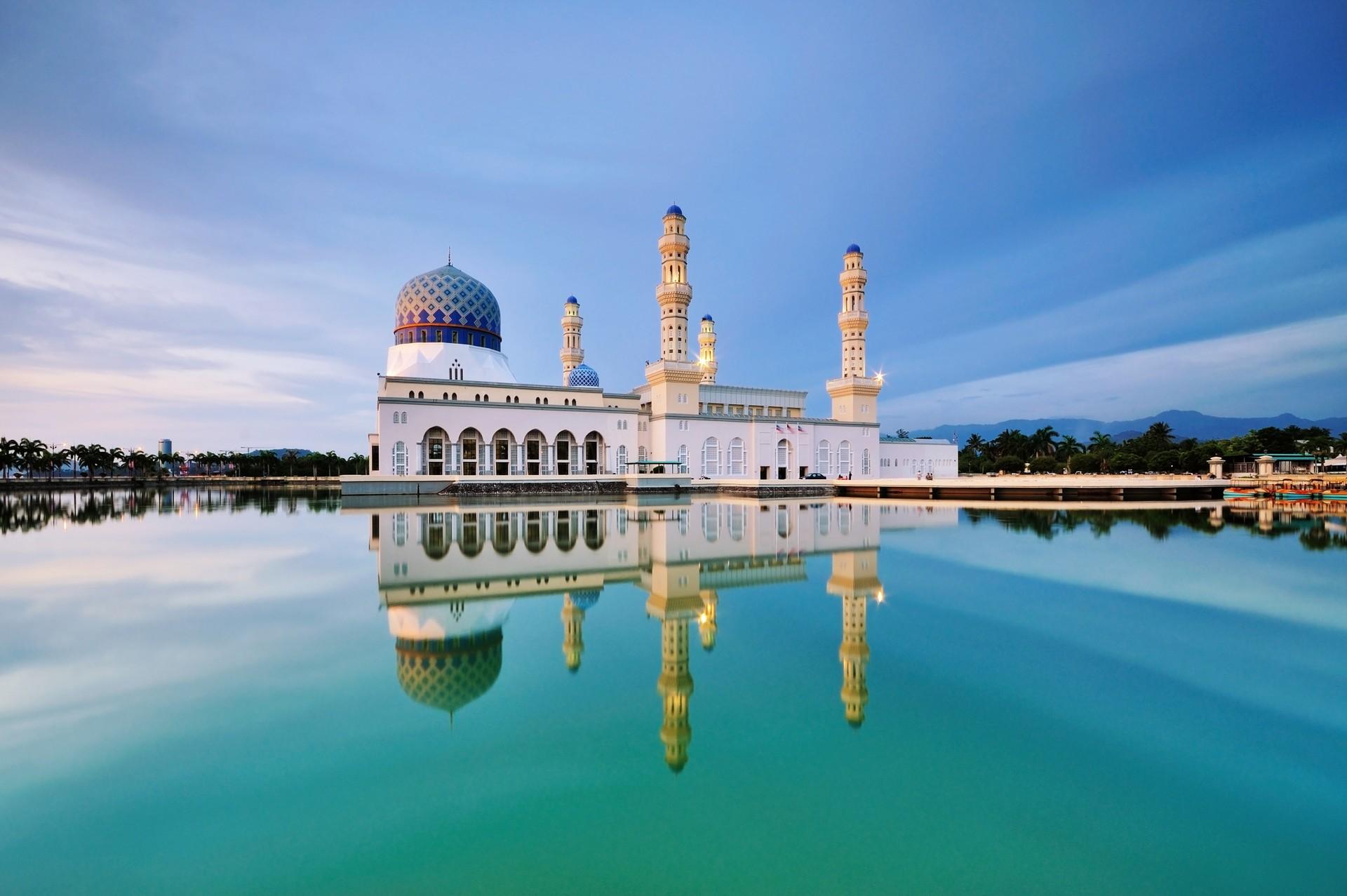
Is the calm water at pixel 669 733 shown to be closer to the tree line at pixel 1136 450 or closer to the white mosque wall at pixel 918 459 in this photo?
the white mosque wall at pixel 918 459

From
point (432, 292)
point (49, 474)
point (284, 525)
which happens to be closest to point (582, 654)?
point (284, 525)

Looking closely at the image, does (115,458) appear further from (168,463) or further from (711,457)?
(711,457)

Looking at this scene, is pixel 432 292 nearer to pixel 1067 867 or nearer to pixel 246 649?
pixel 246 649

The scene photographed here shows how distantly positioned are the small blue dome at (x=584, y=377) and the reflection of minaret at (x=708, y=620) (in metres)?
37.9

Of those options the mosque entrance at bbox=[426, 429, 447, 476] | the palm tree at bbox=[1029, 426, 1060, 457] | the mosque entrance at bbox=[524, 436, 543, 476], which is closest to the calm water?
the mosque entrance at bbox=[426, 429, 447, 476]

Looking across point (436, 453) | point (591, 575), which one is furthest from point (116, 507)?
point (591, 575)

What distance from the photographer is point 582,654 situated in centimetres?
598

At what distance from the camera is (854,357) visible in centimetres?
4456

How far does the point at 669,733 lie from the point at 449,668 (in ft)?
7.78

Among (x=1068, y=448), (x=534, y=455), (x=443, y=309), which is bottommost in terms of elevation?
(x=534, y=455)

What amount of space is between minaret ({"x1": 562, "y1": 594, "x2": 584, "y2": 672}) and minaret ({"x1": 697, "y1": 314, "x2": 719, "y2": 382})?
44.0 m

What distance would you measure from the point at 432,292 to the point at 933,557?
35910 mm

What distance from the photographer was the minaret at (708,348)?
2014 inches

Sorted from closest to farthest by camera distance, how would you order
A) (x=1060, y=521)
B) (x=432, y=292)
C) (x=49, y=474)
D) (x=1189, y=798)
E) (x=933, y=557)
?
(x=1189, y=798)
(x=933, y=557)
(x=1060, y=521)
(x=432, y=292)
(x=49, y=474)
